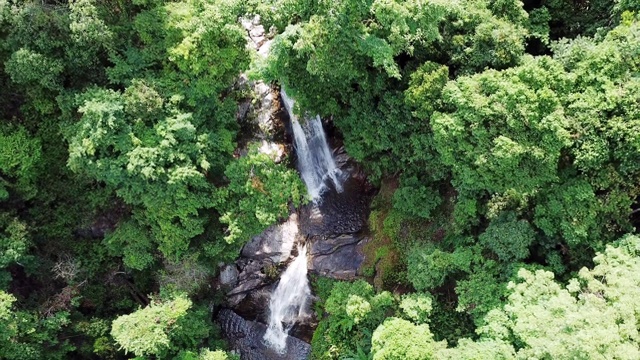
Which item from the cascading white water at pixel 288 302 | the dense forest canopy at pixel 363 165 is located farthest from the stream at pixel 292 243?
the dense forest canopy at pixel 363 165

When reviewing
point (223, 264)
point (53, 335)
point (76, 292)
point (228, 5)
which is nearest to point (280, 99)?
point (228, 5)

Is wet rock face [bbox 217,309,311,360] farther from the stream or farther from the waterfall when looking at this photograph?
the waterfall

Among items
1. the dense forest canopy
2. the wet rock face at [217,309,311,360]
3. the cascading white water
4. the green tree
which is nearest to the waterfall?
the dense forest canopy

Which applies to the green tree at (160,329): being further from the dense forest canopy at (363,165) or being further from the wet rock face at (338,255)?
the wet rock face at (338,255)

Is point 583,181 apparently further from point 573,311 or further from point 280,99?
point 280,99

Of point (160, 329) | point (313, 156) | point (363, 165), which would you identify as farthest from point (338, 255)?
point (160, 329)
